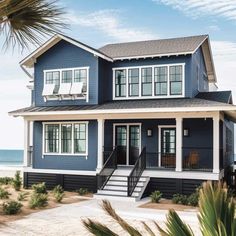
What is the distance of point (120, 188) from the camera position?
18.2 m

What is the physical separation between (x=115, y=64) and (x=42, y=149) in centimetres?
626

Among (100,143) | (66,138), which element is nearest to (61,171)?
(66,138)

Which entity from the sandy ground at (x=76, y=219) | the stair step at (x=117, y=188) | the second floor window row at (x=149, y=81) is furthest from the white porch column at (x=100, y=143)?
the sandy ground at (x=76, y=219)

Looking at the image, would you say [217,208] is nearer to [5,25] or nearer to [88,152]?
[5,25]

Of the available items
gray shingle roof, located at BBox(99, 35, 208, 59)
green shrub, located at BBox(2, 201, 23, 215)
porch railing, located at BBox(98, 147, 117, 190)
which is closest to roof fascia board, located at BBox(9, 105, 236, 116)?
porch railing, located at BBox(98, 147, 117, 190)

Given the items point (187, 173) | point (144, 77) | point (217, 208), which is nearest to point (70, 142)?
point (144, 77)

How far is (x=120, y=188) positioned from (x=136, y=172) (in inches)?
41.5

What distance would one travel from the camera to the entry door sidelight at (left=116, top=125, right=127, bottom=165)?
69.3 feet

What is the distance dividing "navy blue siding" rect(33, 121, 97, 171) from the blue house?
53 mm

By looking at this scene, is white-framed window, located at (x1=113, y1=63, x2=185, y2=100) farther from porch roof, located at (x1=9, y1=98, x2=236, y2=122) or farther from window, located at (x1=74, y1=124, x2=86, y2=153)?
window, located at (x1=74, y1=124, x2=86, y2=153)

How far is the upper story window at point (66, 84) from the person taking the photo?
21172mm

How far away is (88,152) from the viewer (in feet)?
68.2

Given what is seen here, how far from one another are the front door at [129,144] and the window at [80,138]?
1.84 m

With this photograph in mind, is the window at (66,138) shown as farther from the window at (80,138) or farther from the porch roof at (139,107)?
the porch roof at (139,107)
